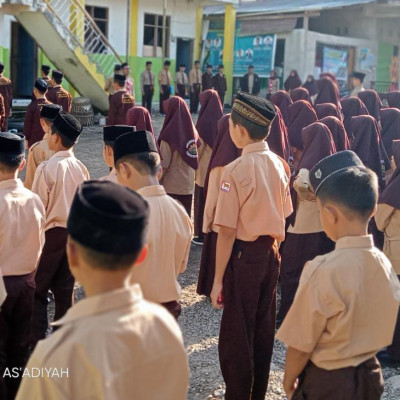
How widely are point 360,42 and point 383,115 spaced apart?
58.9 feet

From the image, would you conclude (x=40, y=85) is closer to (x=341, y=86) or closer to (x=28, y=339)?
(x=28, y=339)

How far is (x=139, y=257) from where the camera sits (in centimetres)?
190

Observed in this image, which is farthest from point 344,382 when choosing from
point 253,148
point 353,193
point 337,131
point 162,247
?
point 337,131

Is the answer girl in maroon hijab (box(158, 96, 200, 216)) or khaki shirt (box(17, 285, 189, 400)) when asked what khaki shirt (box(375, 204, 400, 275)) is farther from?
khaki shirt (box(17, 285, 189, 400))

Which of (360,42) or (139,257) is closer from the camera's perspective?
(139,257)

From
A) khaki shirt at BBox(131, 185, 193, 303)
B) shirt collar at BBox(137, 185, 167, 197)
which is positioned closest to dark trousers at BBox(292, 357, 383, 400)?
khaki shirt at BBox(131, 185, 193, 303)

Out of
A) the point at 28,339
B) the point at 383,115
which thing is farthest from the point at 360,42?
the point at 28,339

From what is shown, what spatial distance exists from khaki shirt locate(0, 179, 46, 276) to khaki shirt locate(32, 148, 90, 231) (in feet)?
2.18

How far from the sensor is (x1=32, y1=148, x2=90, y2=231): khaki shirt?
167 inches

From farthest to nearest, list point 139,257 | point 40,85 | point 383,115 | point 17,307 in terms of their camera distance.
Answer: point 40,85 → point 383,115 → point 17,307 → point 139,257

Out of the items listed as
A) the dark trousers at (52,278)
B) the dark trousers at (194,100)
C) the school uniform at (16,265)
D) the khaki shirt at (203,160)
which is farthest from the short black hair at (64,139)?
the dark trousers at (194,100)

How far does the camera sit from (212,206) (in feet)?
12.9

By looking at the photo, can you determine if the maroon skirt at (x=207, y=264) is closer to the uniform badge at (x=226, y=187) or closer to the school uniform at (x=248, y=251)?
the school uniform at (x=248, y=251)

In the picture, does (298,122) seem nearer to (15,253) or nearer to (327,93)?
(327,93)
